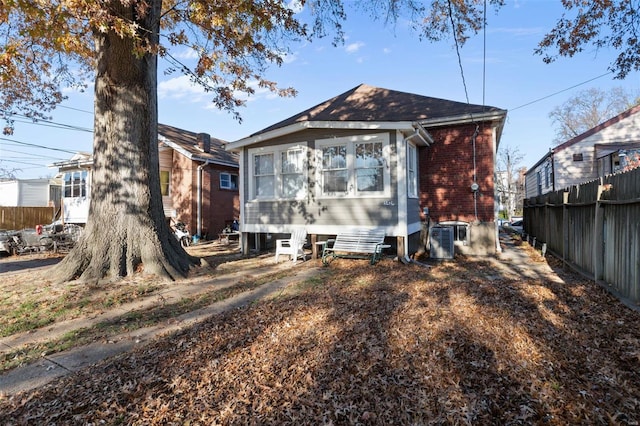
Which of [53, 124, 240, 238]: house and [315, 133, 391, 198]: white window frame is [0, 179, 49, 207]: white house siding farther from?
[315, 133, 391, 198]: white window frame

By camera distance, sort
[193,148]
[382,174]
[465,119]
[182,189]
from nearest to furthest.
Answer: [382,174] → [465,119] → [182,189] → [193,148]

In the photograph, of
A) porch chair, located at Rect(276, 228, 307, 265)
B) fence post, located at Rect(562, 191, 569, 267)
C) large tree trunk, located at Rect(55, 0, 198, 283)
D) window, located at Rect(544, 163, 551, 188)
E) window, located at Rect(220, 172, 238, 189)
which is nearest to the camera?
large tree trunk, located at Rect(55, 0, 198, 283)

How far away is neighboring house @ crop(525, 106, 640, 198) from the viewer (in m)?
14.4

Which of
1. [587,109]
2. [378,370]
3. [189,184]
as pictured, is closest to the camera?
[378,370]

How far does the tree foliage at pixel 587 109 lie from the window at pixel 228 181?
39784 mm

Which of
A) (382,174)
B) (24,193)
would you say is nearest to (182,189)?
(382,174)

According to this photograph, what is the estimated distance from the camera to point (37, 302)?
19.4ft

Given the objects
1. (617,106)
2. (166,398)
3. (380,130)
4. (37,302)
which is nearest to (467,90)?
(380,130)

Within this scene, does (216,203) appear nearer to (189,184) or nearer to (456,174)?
(189,184)

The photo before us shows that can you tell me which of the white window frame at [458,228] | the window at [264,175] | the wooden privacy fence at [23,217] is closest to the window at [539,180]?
the white window frame at [458,228]

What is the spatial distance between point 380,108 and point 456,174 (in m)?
3.48

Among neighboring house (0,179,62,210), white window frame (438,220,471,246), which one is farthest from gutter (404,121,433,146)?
neighboring house (0,179,62,210)

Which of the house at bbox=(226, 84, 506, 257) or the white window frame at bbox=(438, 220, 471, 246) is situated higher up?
the house at bbox=(226, 84, 506, 257)

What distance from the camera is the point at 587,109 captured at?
135 feet
